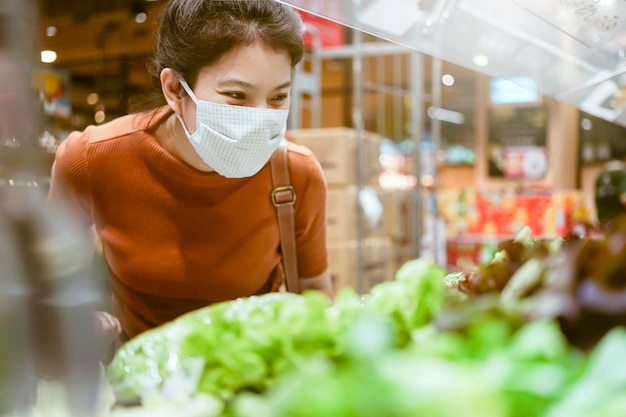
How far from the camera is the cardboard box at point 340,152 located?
2561 mm

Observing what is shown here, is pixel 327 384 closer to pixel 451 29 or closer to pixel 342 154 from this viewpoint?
pixel 451 29

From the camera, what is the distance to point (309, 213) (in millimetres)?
1252

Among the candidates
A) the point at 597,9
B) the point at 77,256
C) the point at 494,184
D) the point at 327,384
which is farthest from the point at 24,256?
the point at 494,184

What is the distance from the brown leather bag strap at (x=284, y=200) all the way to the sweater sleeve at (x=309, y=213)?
2cm

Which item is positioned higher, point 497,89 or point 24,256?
point 497,89

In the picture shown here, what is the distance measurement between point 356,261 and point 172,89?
1.86 metres

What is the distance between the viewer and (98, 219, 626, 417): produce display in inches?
17.5

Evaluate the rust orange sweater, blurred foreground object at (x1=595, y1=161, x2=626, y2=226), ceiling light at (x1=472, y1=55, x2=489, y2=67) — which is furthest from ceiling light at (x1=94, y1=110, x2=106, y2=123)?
blurred foreground object at (x1=595, y1=161, x2=626, y2=226)

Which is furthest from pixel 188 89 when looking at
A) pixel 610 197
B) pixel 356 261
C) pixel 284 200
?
pixel 356 261

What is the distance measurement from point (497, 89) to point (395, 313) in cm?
725

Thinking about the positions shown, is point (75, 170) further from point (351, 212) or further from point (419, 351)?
point (351, 212)

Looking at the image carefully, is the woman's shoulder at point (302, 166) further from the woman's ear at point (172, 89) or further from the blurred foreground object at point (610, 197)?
the blurred foreground object at point (610, 197)

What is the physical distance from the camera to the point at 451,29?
1298 mm

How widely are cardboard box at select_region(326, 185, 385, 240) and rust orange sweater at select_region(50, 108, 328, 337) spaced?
→ 1.25m
